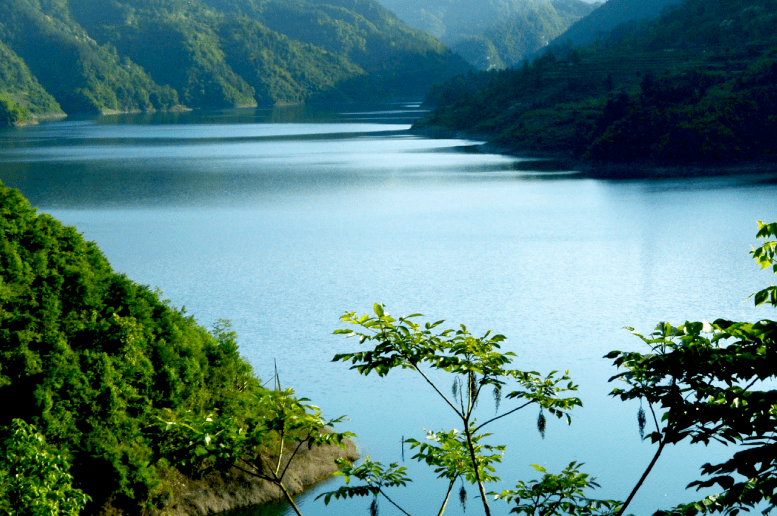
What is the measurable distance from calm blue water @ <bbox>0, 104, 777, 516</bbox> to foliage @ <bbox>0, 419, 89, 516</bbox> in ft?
13.7

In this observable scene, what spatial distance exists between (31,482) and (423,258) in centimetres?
2032

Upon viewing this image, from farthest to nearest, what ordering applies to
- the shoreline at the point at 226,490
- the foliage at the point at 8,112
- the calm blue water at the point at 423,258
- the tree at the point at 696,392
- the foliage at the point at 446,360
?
1. the foliage at the point at 8,112
2. the calm blue water at the point at 423,258
3. the shoreline at the point at 226,490
4. the foliage at the point at 446,360
5. the tree at the point at 696,392

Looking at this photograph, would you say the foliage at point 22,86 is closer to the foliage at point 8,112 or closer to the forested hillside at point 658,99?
the foliage at point 8,112

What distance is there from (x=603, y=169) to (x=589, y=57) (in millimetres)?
38725

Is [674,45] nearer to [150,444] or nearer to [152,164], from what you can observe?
[152,164]

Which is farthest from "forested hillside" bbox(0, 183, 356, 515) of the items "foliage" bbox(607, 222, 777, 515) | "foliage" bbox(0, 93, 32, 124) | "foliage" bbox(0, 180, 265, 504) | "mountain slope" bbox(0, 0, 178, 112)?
"mountain slope" bbox(0, 0, 178, 112)

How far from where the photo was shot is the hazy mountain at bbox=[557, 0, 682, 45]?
175500 millimetres

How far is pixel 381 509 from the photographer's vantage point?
10844 millimetres

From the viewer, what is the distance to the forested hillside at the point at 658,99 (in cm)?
5453

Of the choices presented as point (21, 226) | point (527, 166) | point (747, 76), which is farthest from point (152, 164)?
point (21, 226)

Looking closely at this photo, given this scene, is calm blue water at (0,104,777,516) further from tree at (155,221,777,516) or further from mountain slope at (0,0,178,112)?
mountain slope at (0,0,178,112)

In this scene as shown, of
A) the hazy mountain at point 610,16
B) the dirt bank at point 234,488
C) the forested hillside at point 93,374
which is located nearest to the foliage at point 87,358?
the forested hillside at point 93,374

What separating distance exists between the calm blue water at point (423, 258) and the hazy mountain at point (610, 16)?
131836 millimetres

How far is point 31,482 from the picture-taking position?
22.9ft
